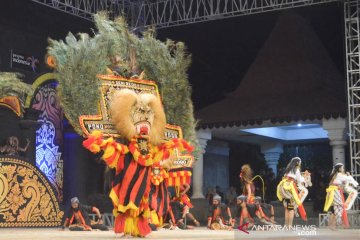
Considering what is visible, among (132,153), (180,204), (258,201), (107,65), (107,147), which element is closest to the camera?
(107,147)

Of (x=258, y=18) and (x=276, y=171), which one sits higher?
(x=258, y=18)

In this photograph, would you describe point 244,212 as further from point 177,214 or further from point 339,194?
point 339,194

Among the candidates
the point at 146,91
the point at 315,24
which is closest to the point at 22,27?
the point at 315,24

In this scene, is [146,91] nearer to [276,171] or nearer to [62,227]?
[62,227]

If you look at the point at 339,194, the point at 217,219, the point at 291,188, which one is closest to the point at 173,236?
the point at 291,188

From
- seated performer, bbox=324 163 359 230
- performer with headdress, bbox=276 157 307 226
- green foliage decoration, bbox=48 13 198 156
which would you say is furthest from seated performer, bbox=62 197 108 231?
seated performer, bbox=324 163 359 230

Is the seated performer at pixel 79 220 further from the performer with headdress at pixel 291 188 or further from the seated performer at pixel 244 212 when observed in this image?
the performer with headdress at pixel 291 188

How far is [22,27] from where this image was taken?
18484 mm

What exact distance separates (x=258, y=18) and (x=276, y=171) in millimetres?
5417

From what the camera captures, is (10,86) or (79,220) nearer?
(79,220)

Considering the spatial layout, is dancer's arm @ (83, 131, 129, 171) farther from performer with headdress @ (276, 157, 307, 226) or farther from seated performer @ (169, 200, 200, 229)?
seated performer @ (169, 200, 200, 229)

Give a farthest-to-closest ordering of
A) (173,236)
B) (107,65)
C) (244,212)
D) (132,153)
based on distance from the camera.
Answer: (107,65) → (244,212) → (173,236) → (132,153)

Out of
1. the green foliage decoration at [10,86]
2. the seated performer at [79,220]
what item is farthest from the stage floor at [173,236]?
the green foliage decoration at [10,86]

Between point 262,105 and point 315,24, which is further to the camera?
point 315,24
